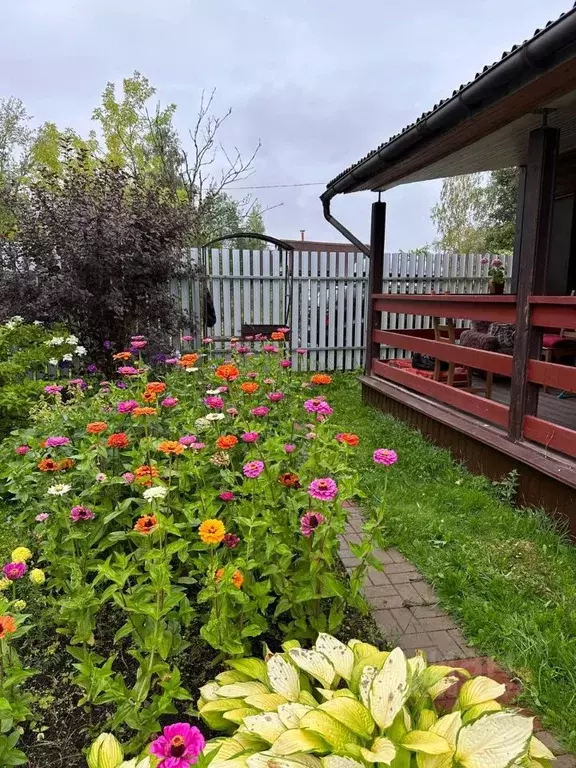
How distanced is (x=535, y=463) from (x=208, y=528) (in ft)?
7.51

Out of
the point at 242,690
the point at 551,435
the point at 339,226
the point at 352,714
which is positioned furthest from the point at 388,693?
the point at 339,226

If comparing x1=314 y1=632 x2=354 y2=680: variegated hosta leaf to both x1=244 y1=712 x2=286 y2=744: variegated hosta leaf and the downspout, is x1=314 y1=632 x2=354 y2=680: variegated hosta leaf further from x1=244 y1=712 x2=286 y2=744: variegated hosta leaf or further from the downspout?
the downspout

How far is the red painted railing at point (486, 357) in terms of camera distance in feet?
9.48

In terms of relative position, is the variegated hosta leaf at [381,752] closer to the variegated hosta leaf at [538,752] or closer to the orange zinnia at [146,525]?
the variegated hosta leaf at [538,752]

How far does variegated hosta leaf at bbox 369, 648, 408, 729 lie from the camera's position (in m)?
1.15

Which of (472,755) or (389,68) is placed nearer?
(472,755)

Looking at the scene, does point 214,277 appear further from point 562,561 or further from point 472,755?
point 472,755

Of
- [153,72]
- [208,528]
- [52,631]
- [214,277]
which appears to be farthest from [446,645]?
[153,72]

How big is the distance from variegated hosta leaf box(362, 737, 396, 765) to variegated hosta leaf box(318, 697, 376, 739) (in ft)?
0.18

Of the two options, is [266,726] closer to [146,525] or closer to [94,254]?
[146,525]

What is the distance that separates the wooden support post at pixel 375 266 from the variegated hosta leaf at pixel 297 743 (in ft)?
15.7

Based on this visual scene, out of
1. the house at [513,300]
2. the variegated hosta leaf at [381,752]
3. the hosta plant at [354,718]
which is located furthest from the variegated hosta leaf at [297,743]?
the house at [513,300]

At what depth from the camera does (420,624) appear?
2.12m

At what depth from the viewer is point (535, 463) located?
2.97 meters
